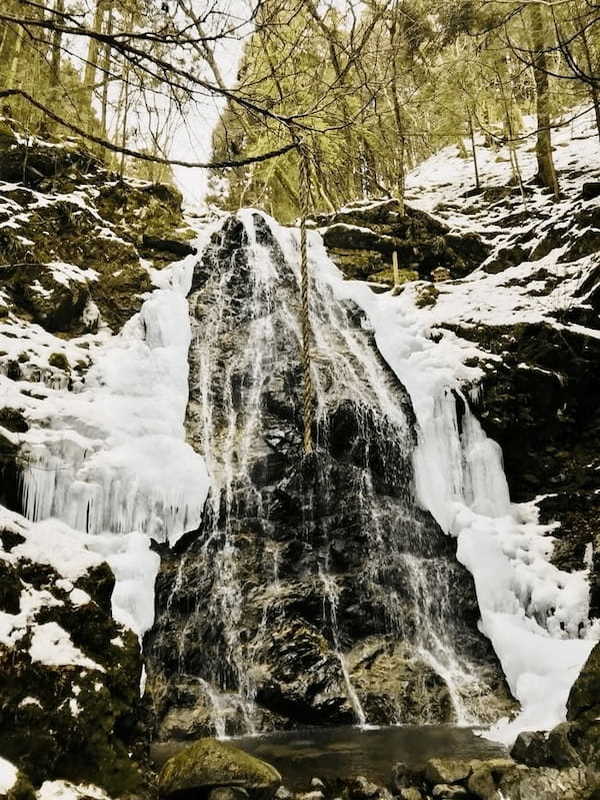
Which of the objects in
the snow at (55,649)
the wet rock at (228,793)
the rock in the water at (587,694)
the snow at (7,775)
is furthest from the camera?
the rock in the water at (587,694)

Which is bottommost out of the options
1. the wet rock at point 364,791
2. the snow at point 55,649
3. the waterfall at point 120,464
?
the wet rock at point 364,791

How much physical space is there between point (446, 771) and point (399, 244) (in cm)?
1027

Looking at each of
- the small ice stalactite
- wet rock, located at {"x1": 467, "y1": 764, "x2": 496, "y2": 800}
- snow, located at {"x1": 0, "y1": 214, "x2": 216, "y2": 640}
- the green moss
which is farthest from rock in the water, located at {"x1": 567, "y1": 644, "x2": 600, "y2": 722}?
the green moss

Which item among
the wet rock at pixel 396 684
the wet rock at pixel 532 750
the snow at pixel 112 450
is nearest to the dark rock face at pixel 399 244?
the snow at pixel 112 450

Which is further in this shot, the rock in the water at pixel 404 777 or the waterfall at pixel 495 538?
the waterfall at pixel 495 538

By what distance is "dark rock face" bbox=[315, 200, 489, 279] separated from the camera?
1189cm

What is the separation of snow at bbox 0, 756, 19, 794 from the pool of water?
2.01 m

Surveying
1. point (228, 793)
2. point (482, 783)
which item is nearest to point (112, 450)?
point (228, 793)

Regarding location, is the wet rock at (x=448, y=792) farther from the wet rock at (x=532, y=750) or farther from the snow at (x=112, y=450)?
the snow at (x=112, y=450)

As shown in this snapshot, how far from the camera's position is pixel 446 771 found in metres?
3.63

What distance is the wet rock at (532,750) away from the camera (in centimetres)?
372

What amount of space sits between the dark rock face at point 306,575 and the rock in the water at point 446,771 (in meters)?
1.78

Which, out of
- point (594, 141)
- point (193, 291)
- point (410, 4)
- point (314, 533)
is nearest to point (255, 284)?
point (193, 291)

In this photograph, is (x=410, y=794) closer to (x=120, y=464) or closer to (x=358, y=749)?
(x=358, y=749)
